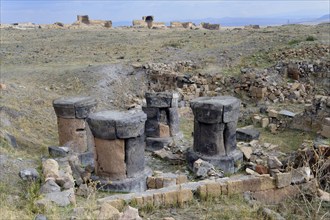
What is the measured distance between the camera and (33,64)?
58.1 ft

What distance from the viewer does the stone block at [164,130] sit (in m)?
9.96

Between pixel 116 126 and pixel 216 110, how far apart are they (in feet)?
7.42

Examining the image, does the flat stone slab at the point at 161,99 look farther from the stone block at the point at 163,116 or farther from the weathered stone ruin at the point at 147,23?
the weathered stone ruin at the point at 147,23

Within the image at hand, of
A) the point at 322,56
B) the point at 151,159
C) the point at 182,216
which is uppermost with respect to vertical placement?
the point at 322,56

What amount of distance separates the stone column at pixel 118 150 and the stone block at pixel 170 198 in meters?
1.50

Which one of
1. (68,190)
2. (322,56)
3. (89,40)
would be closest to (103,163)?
(68,190)

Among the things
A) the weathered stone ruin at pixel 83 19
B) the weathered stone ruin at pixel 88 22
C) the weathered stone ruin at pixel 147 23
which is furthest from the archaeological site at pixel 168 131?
the weathered stone ruin at pixel 83 19

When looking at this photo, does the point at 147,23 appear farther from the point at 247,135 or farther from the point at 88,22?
the point at 247,135

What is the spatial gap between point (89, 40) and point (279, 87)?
14.8 m

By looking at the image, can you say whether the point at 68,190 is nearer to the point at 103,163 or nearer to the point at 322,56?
the point at 103,163

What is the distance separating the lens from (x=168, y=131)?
33.0ft

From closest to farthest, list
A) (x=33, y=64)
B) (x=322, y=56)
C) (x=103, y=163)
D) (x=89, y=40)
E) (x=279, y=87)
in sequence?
(x=103, y=163) < (x=279, y=87) < (x=322, y=56) < (x=33, y=64) < (x=89, y=40)

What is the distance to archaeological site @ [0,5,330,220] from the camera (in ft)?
17.8

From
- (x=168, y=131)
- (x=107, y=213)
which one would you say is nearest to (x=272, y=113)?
(x=168, y=131)
